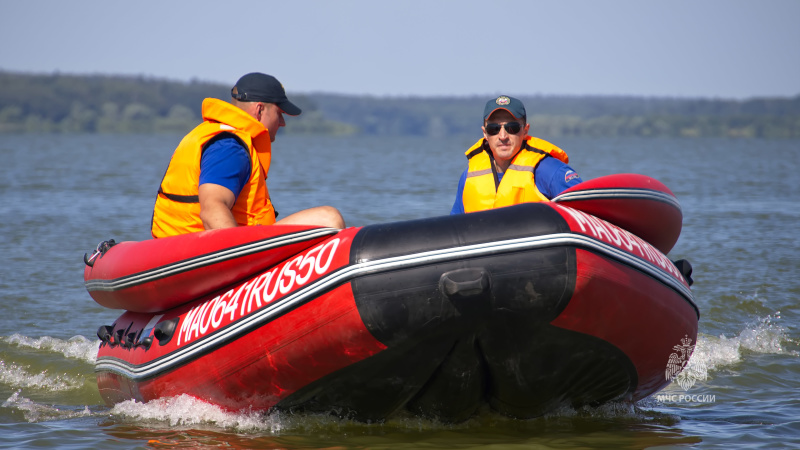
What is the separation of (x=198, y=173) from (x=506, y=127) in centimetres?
169

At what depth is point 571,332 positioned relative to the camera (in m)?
3.57

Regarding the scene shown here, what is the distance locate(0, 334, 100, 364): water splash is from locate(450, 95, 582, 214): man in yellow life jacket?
3245mm

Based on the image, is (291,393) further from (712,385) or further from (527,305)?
(712,385)

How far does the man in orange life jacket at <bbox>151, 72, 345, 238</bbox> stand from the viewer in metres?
4.10

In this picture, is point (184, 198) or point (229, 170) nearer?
point (229, 170)

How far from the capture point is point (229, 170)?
4125 millimetres

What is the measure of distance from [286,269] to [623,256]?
4.79 feet

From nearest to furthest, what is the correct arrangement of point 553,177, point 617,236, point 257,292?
point 617,236, point 257,292, point 553,177

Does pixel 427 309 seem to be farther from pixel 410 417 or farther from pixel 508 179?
pixel 508 179

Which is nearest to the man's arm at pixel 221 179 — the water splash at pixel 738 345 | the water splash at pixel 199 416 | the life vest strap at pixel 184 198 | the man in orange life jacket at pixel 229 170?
the man in orange life jacket at pixel 229 170

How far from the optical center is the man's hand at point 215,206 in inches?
159

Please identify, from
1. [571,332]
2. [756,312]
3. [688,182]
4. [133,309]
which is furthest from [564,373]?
[688,182]

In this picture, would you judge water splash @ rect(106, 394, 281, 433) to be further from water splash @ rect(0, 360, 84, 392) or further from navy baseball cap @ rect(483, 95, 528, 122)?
navy baseball cap @ rect(483, 95, 528, 122)

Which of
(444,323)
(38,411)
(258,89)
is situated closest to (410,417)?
(444,323)
